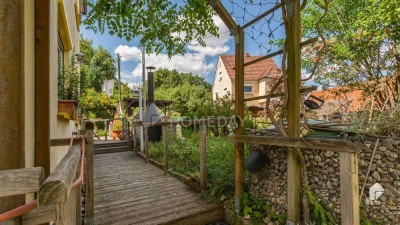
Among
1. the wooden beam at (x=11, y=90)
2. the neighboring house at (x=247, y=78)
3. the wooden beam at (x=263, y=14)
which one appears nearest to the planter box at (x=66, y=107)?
the wooden beam at (x=11, y=90)

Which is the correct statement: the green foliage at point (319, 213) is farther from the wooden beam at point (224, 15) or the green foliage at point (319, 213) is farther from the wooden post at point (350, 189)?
the wooden beam at point (224, 15)

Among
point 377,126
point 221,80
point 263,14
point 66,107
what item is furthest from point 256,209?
point 221,80

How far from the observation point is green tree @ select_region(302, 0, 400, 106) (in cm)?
518

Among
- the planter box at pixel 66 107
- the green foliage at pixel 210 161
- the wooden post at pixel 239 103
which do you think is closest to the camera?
the planter box at pixel 66 107

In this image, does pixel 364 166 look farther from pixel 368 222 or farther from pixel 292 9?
pixel 292 9

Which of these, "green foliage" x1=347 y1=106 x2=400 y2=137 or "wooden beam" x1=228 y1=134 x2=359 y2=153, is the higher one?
"green foliage" x1=347 y1=106 x2=400 y2=137

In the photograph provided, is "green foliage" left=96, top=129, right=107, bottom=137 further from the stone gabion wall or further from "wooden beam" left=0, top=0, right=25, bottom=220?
"wooden beam" left=0, top=0, right=25, bottom=220

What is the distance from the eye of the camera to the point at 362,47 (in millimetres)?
6113

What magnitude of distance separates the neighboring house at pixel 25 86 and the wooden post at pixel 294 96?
6.37ft

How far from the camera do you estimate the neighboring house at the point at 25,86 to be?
2.72 feet

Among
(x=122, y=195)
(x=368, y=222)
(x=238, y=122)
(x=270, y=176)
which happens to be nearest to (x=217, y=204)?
(x=270, y=176)

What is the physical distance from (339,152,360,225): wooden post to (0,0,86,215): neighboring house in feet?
5.75

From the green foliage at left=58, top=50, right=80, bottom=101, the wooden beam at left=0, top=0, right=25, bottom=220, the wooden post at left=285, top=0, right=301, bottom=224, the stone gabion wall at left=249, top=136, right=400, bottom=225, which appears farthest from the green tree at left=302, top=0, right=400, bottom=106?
the wooden beam at left=0, top=0, right=25, bottom=220

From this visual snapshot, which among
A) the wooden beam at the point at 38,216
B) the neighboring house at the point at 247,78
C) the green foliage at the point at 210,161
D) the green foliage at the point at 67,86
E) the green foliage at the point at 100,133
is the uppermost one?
the neighboring house at the point at 247,78
